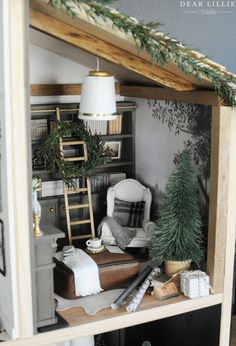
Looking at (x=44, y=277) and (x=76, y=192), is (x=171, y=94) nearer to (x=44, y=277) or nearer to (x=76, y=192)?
(x=76, y=192)

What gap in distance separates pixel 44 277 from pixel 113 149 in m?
1.35

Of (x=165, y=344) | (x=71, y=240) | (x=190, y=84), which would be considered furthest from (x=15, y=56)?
(x=165, y=344)

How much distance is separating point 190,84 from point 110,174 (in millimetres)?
1045

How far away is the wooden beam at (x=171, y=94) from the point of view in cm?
244

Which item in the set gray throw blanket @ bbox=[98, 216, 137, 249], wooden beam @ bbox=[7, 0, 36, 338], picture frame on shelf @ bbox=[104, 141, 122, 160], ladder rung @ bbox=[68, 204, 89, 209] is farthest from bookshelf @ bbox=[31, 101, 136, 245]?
wooden beam @ bbox=[7, 0, 36, 338]

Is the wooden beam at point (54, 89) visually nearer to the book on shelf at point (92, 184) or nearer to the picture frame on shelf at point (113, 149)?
the picture frame on shelf at point (113, 149)

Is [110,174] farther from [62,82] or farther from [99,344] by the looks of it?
[99,344]

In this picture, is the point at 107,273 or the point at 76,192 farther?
the point at 76,192

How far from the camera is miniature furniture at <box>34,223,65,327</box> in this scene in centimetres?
220

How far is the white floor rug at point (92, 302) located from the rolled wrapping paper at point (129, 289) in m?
0.05

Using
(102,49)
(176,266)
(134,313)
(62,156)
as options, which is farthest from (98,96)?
(134,313)

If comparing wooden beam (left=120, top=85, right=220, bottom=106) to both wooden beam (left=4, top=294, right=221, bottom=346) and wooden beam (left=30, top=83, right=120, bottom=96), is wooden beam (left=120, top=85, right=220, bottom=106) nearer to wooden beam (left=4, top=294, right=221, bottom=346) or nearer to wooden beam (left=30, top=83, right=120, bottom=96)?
wooden beam (left=30, top=83, right=120, bottom=96)

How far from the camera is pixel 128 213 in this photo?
3182mm

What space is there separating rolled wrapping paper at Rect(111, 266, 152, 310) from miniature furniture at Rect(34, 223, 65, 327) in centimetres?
34
